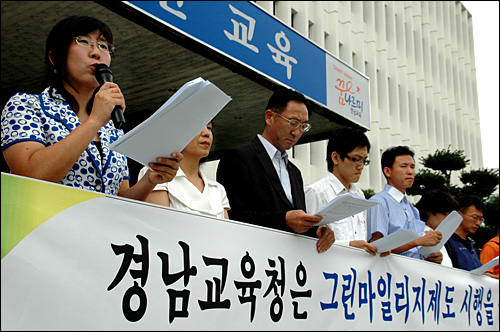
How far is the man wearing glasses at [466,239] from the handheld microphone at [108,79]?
3.44 metres

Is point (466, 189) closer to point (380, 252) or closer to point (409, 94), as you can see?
point (409, 94)

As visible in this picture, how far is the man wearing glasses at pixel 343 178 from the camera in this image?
3.15 meters

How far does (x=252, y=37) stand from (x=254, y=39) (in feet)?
0.15

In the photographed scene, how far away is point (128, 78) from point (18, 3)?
1.72 metres

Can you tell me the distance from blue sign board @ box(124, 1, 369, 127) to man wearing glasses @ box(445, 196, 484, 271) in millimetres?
2646

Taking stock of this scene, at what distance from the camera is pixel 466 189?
1408 cm

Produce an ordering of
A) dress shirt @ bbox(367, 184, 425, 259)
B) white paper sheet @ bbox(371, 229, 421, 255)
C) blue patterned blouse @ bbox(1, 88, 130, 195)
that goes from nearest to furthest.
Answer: blue patterned blouse @ bbox(1, 88, 130, 195) → white paper sheet @ bbox(371, 229, 421, 255) → dress shirt @ bbox(367, 184, 425, 259)

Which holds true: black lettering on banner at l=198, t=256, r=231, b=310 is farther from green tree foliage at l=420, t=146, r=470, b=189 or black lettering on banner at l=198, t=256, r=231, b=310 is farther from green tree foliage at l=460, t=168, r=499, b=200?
green tree foliage at l=460, t=168, r=499, b=200

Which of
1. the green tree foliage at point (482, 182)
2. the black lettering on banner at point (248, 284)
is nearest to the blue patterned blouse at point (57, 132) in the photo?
the black lettering on banner at point (248, 284)

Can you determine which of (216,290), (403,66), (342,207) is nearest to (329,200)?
(342,207)

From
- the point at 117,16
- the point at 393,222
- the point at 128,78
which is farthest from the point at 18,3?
the point at 393,222

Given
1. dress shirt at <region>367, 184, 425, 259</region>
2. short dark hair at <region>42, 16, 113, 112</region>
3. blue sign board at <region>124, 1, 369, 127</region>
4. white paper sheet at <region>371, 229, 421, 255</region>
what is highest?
blue sign board at <region>124, 1, 369, 127</region>

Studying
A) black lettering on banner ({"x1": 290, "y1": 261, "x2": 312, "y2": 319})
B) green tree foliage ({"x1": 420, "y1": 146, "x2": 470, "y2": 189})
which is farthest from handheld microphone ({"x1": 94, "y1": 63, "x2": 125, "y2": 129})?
green tree foliage ({"x1": 420, "y1": 146, "x2": 470, "y2": 189})

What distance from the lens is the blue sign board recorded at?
16.3 ft
